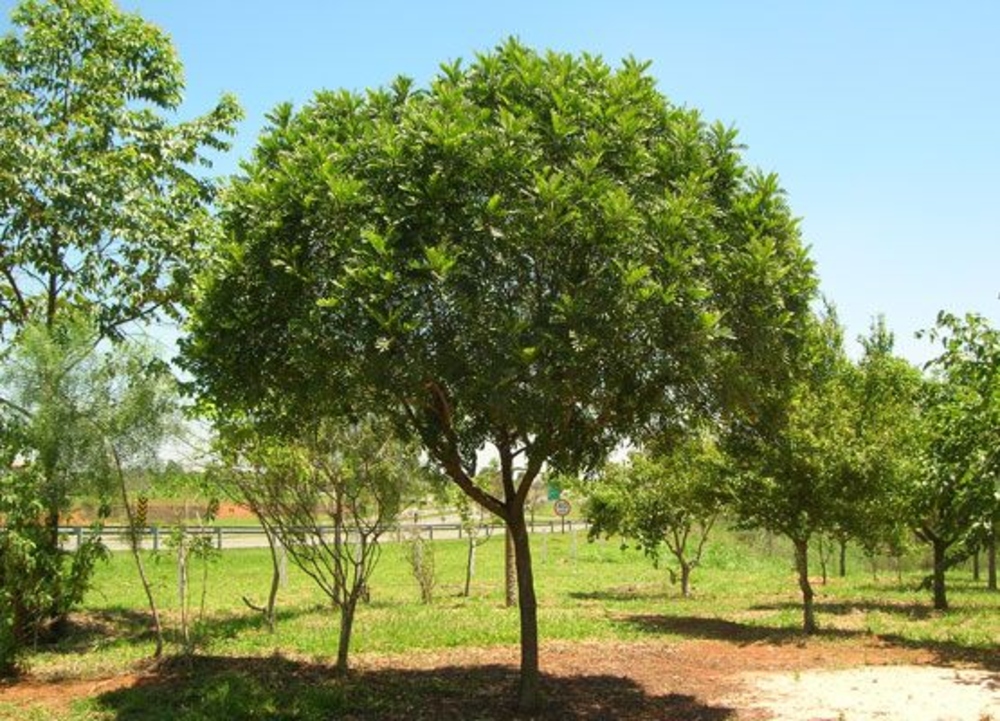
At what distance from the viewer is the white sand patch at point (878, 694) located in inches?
402

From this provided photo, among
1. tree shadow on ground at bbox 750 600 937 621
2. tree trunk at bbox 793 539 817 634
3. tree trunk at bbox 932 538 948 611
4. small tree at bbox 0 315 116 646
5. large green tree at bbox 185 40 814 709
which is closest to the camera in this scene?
large green tree at bbox 185 40 814 709

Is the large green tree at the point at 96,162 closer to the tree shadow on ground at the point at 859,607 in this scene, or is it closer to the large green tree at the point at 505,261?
the large green tree at the point at 505,261

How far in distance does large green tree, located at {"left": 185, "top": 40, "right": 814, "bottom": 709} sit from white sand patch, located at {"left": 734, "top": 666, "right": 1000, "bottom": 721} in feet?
10.6

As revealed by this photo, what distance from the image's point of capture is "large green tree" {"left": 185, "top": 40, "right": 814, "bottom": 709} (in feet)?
27.0

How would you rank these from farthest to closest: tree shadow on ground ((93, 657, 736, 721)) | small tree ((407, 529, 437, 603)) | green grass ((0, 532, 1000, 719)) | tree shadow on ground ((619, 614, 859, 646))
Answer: small tree ((407, 529, 437, 603)) < tree shadow on ground ((619, 614, 859, 646)) < green grass ((0, 532, 1000, 719)) < tree shadow on ground ((93, 657, 736, 721))

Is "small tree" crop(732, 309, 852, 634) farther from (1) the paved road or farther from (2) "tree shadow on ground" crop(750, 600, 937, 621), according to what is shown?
(1) the paved road

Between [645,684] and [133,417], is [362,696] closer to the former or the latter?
[645,684]

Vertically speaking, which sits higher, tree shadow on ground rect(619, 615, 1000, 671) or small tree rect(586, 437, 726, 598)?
small tree rect(586, 437, 726, 598)

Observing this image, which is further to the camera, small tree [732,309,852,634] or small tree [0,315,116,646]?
small tree [732,309,852,634]

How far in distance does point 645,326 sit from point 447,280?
1.86 meters

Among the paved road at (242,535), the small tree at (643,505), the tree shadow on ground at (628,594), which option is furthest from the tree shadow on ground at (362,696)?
the tree shadow on ground at (628,594)

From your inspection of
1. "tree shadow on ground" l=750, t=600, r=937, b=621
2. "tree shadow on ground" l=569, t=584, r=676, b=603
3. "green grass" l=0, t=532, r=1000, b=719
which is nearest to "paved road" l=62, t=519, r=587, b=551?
"green grass" l=0, t=532, r=1000, b=719

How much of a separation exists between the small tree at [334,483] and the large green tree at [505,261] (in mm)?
2059

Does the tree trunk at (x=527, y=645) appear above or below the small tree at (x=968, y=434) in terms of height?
below
